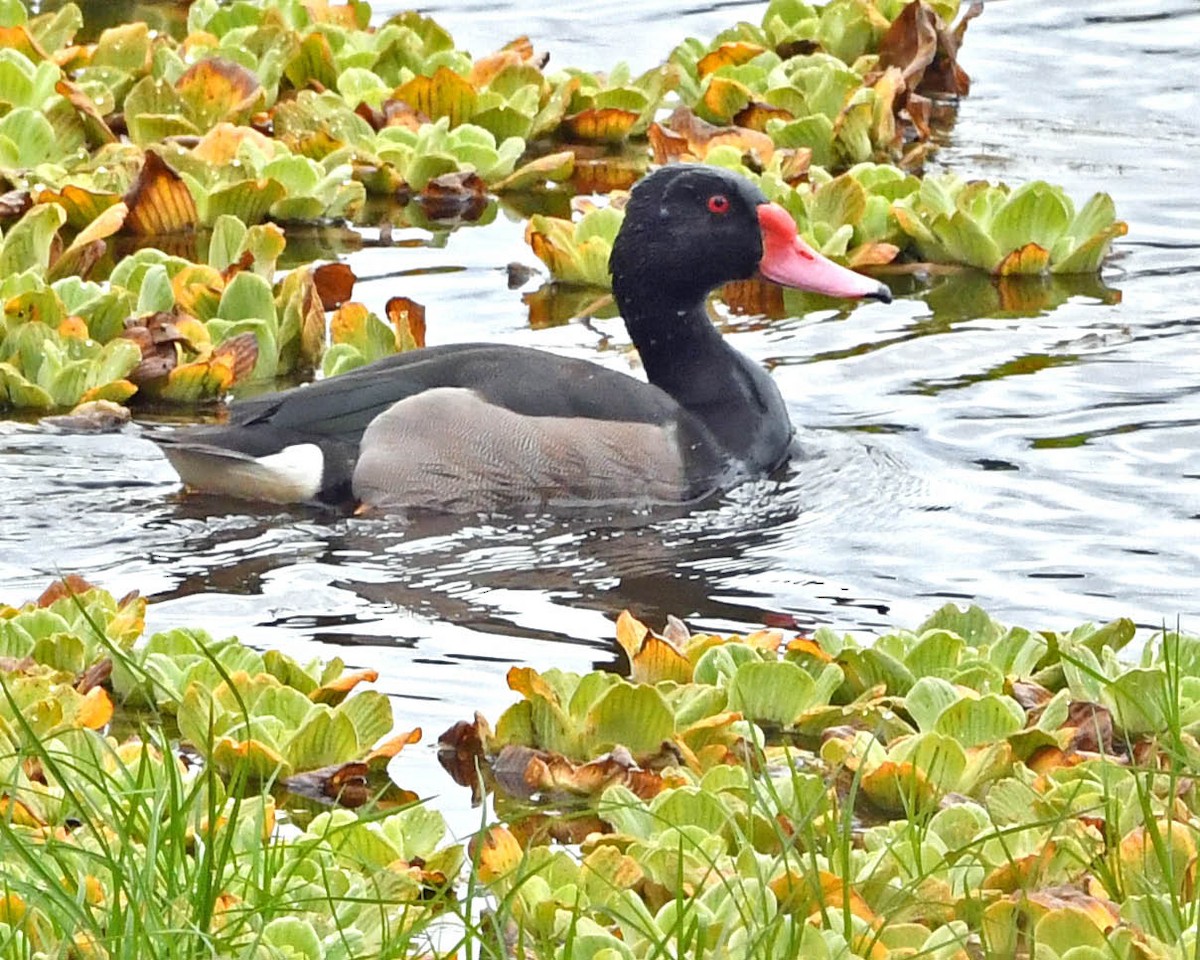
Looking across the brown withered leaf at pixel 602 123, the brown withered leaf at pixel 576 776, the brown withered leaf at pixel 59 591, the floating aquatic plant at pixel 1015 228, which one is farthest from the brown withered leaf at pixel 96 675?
the brown withered leaf at pixel 602 123

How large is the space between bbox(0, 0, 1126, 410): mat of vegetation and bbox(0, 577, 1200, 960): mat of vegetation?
103 inches

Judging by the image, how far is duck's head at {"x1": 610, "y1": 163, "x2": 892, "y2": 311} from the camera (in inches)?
321

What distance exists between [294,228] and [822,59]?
125 inches

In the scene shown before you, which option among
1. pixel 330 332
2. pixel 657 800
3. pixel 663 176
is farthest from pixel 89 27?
pixel 657 800

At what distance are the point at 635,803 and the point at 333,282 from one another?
5075 mm

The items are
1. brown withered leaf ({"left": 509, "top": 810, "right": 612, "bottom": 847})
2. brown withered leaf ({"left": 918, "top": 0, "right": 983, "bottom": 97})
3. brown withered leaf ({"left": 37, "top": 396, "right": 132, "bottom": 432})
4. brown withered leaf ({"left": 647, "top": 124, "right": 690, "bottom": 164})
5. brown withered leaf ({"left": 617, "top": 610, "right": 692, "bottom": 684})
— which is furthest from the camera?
brown withered leaf ({"left": 918, "top": 0, "right": 983, "bottom": 97})

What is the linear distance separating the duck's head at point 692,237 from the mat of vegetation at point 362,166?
0.89 m

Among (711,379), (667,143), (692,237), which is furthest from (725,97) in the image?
(711,379)

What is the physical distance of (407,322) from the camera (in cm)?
843

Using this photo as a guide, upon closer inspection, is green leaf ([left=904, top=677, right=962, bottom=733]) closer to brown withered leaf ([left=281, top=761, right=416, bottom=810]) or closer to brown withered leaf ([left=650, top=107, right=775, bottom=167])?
brown withered leaf ([left=281, top=761, right=416, bottom=810])

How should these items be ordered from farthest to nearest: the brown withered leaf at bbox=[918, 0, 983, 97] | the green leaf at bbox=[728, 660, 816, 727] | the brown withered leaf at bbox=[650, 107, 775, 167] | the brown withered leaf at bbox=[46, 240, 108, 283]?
1. the brown withered leaf at bbox=[918, 0, 983, 97]
2. the brown withered leaf at bbox=[650, 107, 775, 167]
3. the brown withered leaf at bbox=[46, 240, 108, 283]
4. the green leaf at bbox=[728, 660, 816, 727]

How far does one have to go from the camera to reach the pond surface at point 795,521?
6.48 metres

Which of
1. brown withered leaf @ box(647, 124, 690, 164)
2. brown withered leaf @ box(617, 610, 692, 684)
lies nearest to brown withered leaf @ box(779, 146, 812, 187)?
brown withered leaf @ box(647, 124, 690, 164)

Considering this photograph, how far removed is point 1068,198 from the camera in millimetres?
9664
